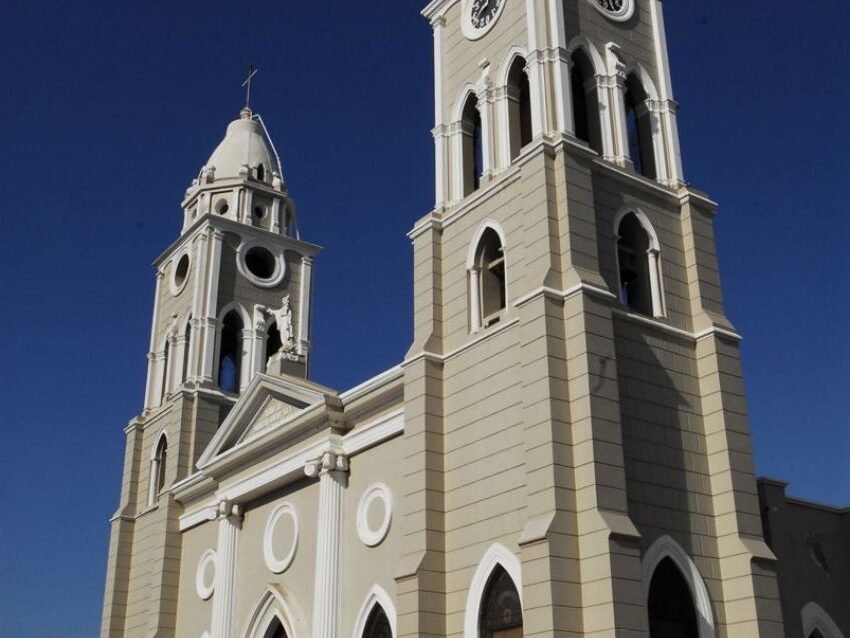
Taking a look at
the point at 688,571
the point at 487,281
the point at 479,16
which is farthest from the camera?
the point at 479,16

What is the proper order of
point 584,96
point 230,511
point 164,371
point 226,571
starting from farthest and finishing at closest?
point 164,371
point 230,511
point 226,571
point 584,96

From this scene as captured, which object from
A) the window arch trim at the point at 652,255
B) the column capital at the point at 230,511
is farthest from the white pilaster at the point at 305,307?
the window arch trim at the point at 652,255

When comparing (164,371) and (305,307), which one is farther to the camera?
(305,307)

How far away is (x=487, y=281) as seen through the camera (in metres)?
19.8

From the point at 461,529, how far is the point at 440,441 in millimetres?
1696

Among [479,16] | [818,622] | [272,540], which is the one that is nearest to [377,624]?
[272,540]

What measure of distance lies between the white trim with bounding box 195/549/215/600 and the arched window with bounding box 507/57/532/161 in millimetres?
13113

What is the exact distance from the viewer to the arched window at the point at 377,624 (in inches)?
794

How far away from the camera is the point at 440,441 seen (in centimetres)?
1911

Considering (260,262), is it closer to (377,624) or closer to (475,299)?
(475,299)

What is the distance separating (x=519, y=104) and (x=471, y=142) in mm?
1367

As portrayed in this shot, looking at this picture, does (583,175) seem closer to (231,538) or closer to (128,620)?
(231,538)

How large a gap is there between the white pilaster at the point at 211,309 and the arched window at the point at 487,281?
43.2 ft

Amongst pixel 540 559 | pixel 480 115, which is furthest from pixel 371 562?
pixel 480 115
